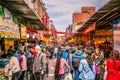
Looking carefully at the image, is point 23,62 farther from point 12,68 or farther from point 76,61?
point 76,61

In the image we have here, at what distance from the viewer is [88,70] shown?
9.10 meters

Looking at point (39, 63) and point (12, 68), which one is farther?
point (39, 63)

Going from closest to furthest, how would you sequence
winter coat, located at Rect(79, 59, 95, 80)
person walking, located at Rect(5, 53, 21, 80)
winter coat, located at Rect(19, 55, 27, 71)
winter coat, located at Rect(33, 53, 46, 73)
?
winter coat, located at Rect(79, 59, 95, 80)
person walking, located at Rect(5, 53, 21, 80)
winter coat, located at Rect(19, 55, 27, 71)
winter coat, located at Rect(33, 53, 46, 73)

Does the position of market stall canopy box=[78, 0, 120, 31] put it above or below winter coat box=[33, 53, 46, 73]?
above

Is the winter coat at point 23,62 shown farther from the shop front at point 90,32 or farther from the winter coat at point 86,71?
the shop front at point 90,32

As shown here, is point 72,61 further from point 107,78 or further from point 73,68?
point 107,78

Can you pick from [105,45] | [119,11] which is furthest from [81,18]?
[119,11]

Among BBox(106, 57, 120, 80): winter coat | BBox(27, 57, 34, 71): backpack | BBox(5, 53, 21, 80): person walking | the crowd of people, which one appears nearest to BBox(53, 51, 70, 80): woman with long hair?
the crowd of people

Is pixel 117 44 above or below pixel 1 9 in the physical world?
below

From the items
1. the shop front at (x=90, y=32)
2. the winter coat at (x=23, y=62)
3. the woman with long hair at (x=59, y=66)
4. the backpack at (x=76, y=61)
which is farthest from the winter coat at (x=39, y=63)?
the shop front at (x=90, y=32)

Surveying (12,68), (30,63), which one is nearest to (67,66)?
(12,68)

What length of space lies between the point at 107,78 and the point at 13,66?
3437 mm

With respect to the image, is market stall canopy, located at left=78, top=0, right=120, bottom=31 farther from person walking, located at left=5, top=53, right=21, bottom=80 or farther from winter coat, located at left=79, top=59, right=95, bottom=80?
person walking, located at left=5, top=53, right=21, bottom=80

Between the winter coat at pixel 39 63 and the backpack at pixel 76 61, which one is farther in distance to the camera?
the winter coat at pixel 39 63
